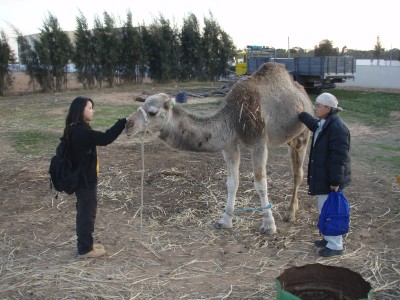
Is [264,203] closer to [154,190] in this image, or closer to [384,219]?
[384,219]

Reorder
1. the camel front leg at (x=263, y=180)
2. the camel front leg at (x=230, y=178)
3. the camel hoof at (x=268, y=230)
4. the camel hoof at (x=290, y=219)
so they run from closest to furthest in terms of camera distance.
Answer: the camel front leg at (x=263, y=180) < the camel hoof at (x=268, y=230) < the camel front leg at (x=230, y=178) < the camel hoof at (x=290, y=219)

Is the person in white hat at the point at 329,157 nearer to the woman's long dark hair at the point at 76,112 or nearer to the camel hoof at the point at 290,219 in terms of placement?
the camel hoof at the point at 290,219

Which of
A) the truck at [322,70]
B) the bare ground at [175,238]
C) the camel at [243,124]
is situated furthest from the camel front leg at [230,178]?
the truck at [322,70]

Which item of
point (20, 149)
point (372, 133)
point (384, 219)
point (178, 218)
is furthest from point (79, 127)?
point (372, 133)

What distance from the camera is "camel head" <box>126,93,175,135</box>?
4801 millimetres

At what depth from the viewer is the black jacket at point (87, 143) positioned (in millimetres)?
4477

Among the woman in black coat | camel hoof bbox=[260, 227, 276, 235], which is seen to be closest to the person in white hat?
camel hoof bbox=[260, 227, 276, 235]

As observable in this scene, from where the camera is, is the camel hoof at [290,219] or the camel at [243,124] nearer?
the camel at [243,124]

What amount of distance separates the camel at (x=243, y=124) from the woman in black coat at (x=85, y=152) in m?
0.49

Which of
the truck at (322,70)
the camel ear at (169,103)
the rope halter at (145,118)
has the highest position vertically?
the truck at (322,70)

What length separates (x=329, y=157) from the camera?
4852mm

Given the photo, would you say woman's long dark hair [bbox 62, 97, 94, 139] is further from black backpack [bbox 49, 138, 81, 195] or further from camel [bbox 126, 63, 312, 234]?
camel [bbox 126, 63, 312, 234]

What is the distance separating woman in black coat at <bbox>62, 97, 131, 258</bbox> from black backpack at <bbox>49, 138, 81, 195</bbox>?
0.18 ft

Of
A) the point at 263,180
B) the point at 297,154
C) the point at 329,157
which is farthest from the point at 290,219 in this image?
the point at 329,157
